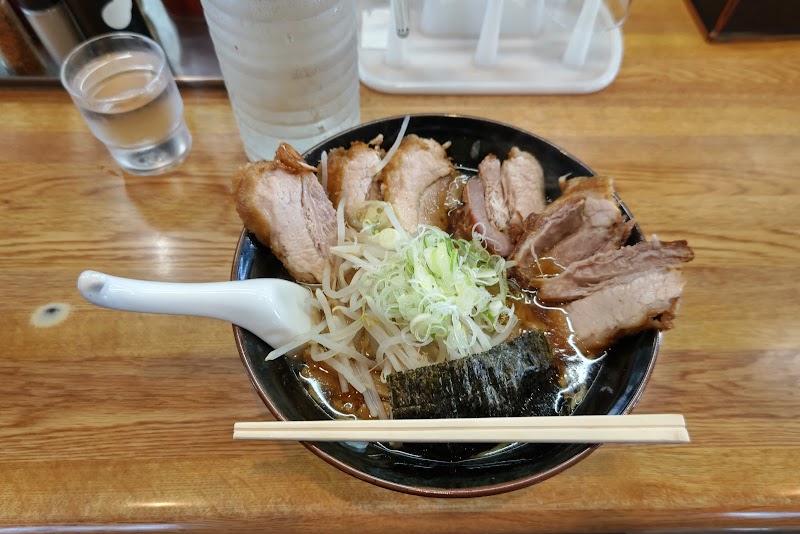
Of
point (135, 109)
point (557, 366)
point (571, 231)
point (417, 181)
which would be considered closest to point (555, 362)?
point (557, 366)

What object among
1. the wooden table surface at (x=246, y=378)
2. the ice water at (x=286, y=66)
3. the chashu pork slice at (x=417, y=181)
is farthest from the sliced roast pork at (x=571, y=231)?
the ice water at (x=286, y=66)

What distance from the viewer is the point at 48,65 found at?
6.30 ft

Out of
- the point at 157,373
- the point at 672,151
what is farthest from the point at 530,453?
the point at 672,151

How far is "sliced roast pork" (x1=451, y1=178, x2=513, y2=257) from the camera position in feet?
4.37

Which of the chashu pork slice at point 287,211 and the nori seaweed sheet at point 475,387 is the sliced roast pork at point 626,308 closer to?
the nori seaweed sheet at point 475,387

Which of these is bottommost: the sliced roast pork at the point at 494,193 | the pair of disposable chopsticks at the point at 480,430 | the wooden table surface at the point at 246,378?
the wooden table surface at the point at 246,378

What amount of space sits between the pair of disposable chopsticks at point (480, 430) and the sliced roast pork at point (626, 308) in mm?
281

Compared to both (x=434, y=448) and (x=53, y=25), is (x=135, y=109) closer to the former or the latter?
(x=53, y=25)

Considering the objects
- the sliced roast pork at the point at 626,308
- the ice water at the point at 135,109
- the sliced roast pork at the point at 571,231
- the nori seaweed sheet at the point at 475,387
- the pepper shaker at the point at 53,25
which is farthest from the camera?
the pepper shaker at the point at 53,25

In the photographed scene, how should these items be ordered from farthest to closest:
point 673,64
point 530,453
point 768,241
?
point 673,64 → point 768,241 → point 530,453

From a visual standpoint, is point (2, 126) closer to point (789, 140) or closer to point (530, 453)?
point (530, 453)

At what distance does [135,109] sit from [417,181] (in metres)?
0.91

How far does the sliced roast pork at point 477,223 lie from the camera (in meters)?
1.33

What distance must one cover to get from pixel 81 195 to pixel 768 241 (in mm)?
2183
